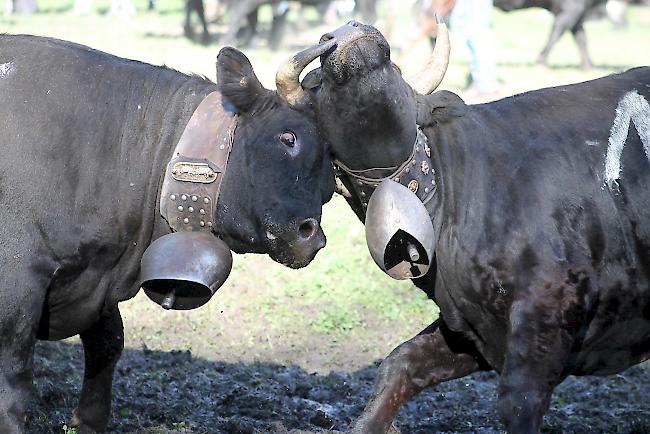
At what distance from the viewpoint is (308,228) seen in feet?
13.6

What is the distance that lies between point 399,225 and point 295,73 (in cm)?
67

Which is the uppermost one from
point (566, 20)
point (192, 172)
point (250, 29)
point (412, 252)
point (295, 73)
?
point (295, 73)

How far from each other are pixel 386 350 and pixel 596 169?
9.12ft

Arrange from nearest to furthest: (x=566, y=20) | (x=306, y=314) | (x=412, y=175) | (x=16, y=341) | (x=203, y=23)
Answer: (x=16, y=341) → (x=412, y=175) → (x=306, y=314) → (x=566, y=20) → (x=203, y=23)

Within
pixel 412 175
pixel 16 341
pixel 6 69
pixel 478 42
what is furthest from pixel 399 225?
pixel 478 42

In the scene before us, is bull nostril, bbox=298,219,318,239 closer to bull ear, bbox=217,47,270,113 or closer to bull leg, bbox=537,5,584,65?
bull ear, bbox=217,47,270,113

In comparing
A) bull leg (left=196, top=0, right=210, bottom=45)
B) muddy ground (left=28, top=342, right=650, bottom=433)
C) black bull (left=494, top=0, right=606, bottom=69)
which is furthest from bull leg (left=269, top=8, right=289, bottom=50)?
muddy ground (left=28, top=342, right=650, bottom=433)

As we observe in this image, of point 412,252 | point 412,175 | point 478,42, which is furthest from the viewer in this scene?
point 478,42

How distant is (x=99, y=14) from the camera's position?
27156 millimetres

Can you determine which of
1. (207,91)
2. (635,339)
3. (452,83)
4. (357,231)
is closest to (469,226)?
(635,339)

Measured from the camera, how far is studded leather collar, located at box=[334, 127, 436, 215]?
14.1 ft

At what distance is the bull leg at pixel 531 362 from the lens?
13.4 feet

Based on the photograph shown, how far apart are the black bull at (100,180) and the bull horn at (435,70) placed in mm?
556

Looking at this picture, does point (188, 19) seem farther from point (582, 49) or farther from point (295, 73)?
point (295, 73)
